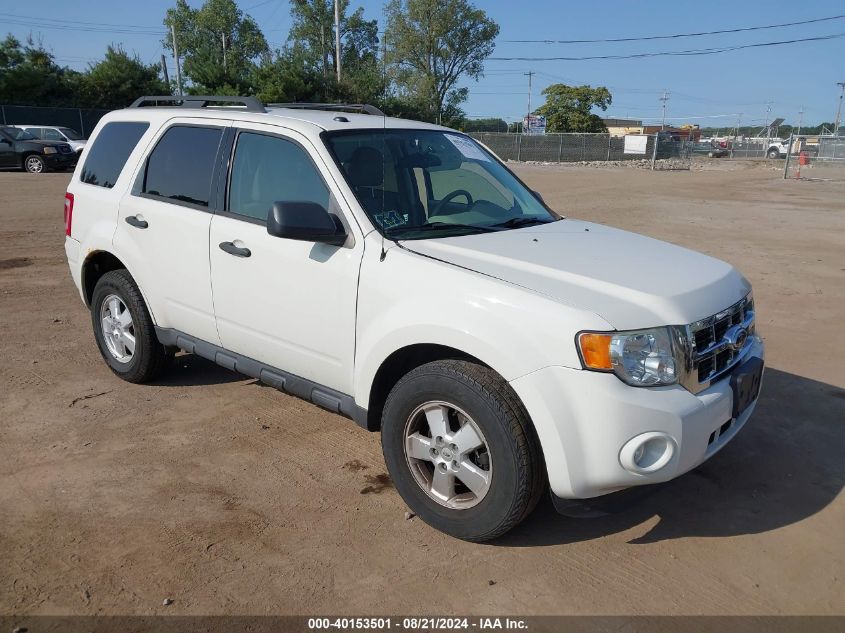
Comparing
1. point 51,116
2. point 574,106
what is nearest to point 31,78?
point 51,116

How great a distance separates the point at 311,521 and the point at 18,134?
25.5 metres

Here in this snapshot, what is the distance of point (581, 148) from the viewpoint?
52.3m

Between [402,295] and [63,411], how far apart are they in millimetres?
2749

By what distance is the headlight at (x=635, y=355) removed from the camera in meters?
2.80

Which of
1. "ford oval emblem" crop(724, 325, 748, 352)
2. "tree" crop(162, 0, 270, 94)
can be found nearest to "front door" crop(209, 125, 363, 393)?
"ford oval emblem" crop(724, 325, 748, 352)

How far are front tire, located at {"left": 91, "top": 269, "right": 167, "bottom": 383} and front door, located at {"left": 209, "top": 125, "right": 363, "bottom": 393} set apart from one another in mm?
871

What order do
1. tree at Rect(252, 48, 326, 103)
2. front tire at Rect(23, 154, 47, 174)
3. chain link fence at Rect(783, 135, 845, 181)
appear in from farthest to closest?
1. tree at Rect(252, 48, 326, 103)
2. chain link fence at Rect(783, 135, 845, 181)
3. front tire at Rect(23, 154, 47, 174)

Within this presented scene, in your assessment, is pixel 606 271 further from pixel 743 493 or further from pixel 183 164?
pixel 183 164

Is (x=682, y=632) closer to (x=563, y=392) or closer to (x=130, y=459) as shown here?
(x=563, y=392)

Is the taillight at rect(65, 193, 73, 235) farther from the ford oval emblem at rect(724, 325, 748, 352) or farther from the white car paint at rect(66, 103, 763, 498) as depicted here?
the ford oval emblem at rect(724, 325, 748, 352)

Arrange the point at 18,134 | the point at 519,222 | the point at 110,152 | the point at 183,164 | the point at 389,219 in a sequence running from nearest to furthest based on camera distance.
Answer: the point at 389,219 → the point at 519,222 → the point at 183,164 → the point at 110,152 → the point at 18,134

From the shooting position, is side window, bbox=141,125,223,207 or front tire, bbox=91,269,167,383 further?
front tire, bbox=91,269,167,383

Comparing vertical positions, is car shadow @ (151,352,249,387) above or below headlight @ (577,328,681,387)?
below

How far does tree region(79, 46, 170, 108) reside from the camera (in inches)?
1596
